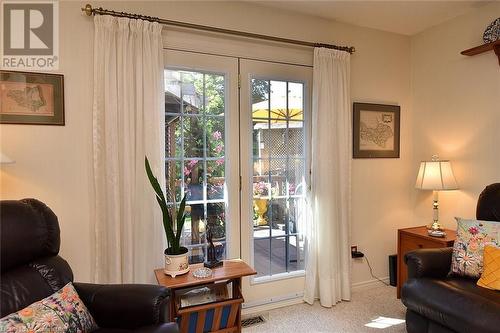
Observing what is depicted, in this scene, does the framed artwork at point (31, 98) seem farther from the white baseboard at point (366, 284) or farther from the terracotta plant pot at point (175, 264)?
the white baseboard at point (366, 284)

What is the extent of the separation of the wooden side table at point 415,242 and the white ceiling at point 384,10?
6.43 ft

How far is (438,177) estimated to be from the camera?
268 centimetres

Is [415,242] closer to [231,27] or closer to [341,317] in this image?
[341,317]

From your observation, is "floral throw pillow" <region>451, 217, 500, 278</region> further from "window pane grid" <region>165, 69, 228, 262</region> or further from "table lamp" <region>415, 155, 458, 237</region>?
"window pane grid" <region>165, 69, 228, 262</region>

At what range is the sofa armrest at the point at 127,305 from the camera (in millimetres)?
1535

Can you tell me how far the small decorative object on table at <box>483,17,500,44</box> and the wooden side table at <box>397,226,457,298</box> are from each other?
5.32 feet

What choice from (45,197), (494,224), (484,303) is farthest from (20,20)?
(494,224)

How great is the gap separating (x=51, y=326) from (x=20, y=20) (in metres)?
1.85

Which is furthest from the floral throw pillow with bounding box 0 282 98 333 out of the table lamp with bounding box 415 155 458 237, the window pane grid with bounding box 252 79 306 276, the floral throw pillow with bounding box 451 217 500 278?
the table lamp with bounding box 415 155 458 237

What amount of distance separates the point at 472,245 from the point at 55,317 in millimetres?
2480

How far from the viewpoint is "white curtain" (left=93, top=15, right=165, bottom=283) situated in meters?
2.07

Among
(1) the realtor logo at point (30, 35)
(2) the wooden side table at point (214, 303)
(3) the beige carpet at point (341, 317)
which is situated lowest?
(3) the beige carpet at point (341, 317)

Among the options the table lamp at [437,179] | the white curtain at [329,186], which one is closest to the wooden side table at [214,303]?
the white curtain at [329,186]

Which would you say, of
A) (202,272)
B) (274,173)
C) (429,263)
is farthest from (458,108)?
(202,272)
